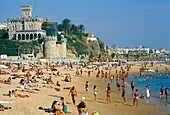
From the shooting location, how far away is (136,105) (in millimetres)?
15023

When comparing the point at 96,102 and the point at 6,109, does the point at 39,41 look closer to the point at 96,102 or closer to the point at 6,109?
the point at 96,102

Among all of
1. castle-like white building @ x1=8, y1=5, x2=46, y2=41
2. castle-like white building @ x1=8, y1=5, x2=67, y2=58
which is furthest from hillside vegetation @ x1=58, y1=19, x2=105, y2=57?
castle-like white building @ x1=8, y1=5, x2=46, y2=41

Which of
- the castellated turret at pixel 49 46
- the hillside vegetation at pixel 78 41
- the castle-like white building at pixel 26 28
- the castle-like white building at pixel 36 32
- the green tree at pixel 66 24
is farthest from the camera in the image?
the green tree at pixel 66 24

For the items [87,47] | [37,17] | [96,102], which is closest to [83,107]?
[96,102]

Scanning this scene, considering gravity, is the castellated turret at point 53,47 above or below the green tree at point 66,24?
below

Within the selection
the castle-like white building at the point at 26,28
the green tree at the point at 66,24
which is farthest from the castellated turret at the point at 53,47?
the green tree at the point at 66,24

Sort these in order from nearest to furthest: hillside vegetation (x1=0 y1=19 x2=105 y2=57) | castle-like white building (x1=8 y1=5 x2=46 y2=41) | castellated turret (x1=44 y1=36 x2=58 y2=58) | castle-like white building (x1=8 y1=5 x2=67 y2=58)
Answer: hillside vegetation (x1=0 y1=19 x2=105 y2=57) < castellated turret (x1=44 y1=36 x2=58 y2=58) < castle-like white building (x1=8 y1=5 x2=67 y2=58) < castle-like white building (x1=8 y1=5 x2=46 y2=41)

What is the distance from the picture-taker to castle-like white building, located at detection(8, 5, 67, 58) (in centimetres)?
5409

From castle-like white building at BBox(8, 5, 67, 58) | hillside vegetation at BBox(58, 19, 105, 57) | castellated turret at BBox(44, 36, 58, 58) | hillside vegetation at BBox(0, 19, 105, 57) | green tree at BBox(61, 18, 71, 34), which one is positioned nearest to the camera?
hillside vegetation at BBox(0, 19, 105, 57)

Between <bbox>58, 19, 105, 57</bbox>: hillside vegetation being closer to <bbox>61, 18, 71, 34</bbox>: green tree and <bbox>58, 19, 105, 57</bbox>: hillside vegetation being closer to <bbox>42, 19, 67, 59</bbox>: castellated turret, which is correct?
<bbox>61, 18, 71, 34</bbox>: green tree

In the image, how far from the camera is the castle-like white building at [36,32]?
54.1m

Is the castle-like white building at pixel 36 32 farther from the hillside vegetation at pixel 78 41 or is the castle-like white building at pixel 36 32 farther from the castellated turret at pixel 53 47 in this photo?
the hillside vegetation at pixel 78 41

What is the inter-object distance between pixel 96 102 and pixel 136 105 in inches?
93.5

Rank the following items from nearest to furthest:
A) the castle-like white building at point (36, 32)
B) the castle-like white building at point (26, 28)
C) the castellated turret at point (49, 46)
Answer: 1. the castellated turret at point (49, 46)
2. the castle-like white building at point (36, 32)
3. the castle-like white building at point (26, 28)
